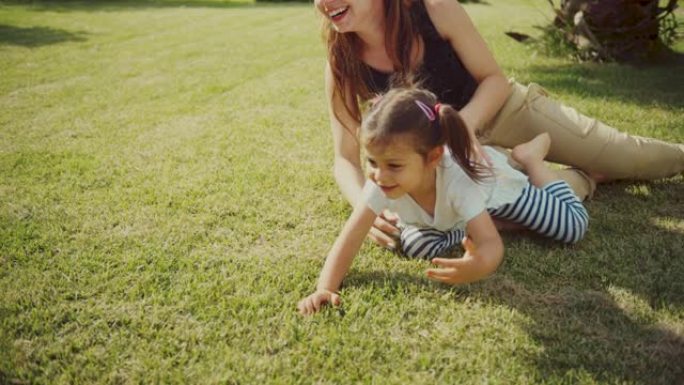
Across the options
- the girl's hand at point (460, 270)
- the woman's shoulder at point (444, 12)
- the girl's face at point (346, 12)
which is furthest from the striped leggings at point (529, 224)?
the girl's face at point (346, 12)

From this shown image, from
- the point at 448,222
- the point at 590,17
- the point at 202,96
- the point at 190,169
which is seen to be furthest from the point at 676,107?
the point at 202,96

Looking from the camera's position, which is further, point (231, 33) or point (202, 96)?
point (231, 33)

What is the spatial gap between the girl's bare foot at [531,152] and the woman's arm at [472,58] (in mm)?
263

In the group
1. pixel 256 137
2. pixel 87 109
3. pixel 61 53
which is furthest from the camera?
pixel 61 53

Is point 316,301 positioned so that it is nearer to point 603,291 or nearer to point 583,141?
point 603,291

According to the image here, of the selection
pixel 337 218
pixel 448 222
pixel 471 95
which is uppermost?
pixel 471 95

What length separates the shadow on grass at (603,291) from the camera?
2.00 meters

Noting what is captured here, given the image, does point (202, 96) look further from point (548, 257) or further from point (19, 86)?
point (548, 257)

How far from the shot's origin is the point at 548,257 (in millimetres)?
2725

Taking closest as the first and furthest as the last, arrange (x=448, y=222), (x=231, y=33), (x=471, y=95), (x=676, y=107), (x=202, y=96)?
(x=448, y=222)
(x=471, y=95)
(x=676, y=107)
(x=202, y=96)
(x=231, y=33)

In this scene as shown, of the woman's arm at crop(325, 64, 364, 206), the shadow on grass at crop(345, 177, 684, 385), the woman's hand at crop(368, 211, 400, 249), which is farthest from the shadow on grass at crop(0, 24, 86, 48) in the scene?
the shadow on grass at crop(345, 177, 684, 385)

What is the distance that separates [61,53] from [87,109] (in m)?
4.20

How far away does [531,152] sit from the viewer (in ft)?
10.2

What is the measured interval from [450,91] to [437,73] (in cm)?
16
